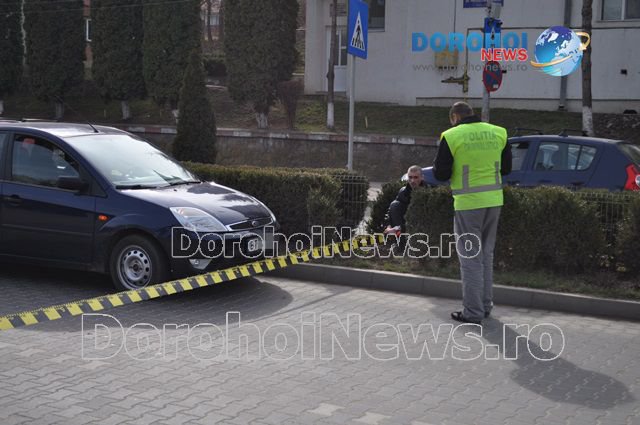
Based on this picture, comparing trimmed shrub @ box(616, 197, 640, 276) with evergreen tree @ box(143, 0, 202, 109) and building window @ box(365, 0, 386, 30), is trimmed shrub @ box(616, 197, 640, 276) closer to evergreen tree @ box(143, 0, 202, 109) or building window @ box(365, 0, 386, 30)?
evergreen tree @ box(143, 0, 202, 109)

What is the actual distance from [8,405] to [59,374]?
63 centimetres

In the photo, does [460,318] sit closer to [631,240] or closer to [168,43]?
[631,240]

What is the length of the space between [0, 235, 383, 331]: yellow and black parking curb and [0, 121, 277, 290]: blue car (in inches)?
8.6

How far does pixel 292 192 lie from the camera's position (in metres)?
10.4

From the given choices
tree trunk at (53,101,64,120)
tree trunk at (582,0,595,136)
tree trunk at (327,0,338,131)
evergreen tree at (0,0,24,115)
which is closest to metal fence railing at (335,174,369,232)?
tree trunk at (582,0,595,136)

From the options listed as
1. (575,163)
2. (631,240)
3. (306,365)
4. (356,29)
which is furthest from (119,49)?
(306,365)

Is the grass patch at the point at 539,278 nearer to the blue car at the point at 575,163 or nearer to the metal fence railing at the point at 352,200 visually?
the metal fence railing at the point at 352,200

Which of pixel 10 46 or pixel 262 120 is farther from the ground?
pixel 10 46

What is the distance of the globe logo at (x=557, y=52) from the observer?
23.5 m

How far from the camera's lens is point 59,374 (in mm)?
5664

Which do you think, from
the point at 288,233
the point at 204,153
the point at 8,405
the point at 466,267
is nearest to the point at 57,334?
the point at 8,405
